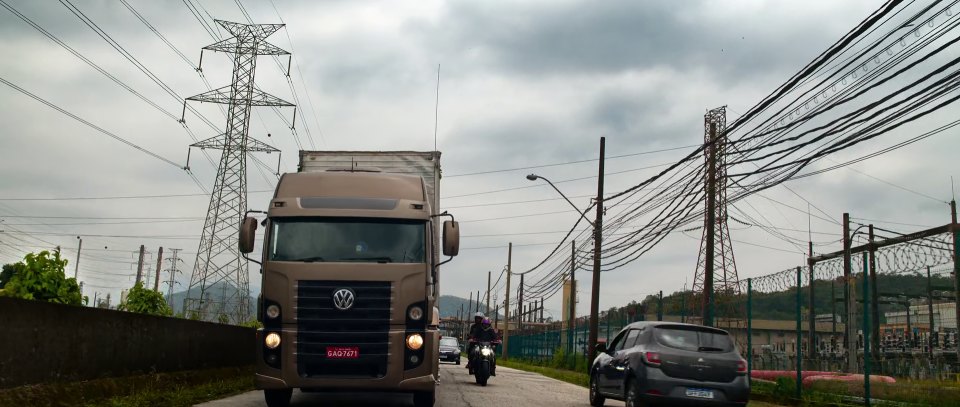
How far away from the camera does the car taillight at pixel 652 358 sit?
12.0m

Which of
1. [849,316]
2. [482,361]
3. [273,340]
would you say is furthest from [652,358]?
[482,361]

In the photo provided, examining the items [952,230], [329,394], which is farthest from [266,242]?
[952,230]

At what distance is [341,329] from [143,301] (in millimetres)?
7652

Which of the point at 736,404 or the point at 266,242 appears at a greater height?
the point at 266,242

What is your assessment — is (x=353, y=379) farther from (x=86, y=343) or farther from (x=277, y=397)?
(x=86, y=343)

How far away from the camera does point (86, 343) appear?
9742 mm

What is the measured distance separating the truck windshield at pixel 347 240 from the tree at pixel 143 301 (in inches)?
266

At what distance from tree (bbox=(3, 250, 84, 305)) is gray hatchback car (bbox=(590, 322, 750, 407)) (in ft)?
25.2

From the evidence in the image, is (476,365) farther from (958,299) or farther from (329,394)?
(958,299)

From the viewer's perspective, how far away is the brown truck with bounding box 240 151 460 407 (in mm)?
10102

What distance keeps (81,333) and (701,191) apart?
1518cm

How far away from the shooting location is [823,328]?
21609 mm

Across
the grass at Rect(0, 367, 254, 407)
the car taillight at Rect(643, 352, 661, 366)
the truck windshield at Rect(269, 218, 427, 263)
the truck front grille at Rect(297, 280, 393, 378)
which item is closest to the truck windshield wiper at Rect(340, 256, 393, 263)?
the truck windshield at Rect(269, 218, 427, 263)

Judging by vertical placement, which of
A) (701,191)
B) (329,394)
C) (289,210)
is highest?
(701,191)
